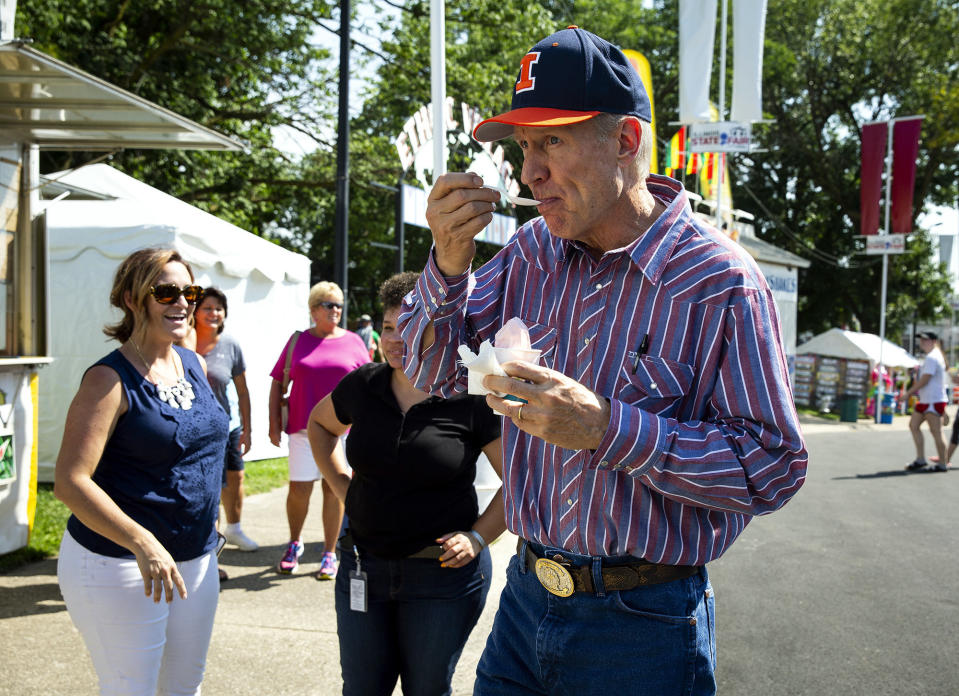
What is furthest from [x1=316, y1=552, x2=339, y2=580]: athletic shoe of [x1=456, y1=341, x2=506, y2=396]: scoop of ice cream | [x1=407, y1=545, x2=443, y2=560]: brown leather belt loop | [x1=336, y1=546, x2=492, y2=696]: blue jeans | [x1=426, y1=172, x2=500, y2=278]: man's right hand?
[x1=456, y1=341, x2=506, y2=396]: scoop of ice cream

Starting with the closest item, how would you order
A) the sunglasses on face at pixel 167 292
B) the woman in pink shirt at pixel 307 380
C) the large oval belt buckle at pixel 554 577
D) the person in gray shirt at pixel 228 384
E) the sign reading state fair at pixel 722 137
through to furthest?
1. the large oval belt buckle at pixel 554 577
2. the sunglasses on face at pixel 167 292
3. the person in gray shirt at pixel 228 384
4. the woman in pink shirt at pixel 307 380
5. the sign reading state fair at pixel 722 137

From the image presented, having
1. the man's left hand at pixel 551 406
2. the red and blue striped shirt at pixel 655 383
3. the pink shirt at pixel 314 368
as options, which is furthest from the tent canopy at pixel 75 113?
the man's left hand at pixel 551 406

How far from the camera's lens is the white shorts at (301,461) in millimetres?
6410

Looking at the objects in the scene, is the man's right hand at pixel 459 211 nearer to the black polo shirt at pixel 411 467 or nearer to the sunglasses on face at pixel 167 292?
the black polo shirt at pixel 411 467

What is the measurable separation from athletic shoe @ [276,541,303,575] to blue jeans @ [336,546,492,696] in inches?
132

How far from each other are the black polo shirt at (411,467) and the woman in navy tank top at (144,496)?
22.1 inches

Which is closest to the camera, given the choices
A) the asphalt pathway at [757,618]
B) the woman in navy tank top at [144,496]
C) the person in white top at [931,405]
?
the woman in navy tank top at [144,496]

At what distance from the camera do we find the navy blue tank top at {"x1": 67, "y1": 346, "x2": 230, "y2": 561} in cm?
285

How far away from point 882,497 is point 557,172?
986 centimetres

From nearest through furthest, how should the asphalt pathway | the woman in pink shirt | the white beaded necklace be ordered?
the white beaded necklace < the asphalt pathway < the woman in pink shirt

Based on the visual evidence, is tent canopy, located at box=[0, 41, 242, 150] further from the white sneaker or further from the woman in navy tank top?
the white sneaker

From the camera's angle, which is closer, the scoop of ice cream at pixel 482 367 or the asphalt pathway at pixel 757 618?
the scoop of ice cream at pixel 482 367

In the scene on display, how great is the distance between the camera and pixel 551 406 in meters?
1.50

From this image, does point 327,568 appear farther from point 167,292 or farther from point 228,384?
point 167,292
